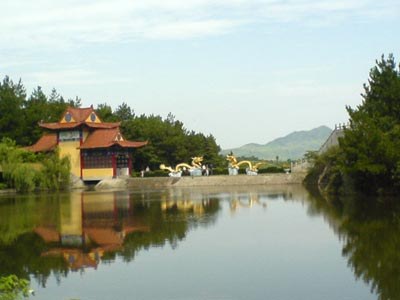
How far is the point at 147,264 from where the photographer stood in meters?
14.2

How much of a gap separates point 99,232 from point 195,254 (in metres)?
5.75

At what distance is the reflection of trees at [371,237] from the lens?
39.1 ft

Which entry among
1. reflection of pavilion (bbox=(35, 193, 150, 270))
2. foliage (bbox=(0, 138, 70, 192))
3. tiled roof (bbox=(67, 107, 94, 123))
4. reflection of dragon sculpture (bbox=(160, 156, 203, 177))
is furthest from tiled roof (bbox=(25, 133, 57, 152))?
reflection of pavilion (bbox=(35, 193, 150, 270))

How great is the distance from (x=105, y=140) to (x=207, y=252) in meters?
33.6

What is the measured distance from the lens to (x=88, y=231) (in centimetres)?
2075

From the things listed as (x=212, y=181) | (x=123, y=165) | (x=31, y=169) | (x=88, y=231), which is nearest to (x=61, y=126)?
(x=123, y=165)

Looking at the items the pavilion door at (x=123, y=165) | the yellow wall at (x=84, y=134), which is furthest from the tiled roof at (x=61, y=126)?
the pavilion door at (x=123, y=165)

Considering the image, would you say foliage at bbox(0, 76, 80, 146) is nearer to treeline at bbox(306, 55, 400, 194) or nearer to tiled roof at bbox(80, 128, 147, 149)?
tiled roof at bbox(80, 128, 147, 149)

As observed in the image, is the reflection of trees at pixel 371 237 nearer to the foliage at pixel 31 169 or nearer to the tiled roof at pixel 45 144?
the foliage at pixel 31 169

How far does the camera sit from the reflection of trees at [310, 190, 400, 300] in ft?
39.1

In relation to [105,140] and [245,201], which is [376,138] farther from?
[105,140]

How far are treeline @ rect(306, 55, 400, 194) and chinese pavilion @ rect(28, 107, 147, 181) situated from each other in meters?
17.1

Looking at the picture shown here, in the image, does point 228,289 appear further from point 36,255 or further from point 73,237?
point 73,237

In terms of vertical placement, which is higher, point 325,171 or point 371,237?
point 325,171
